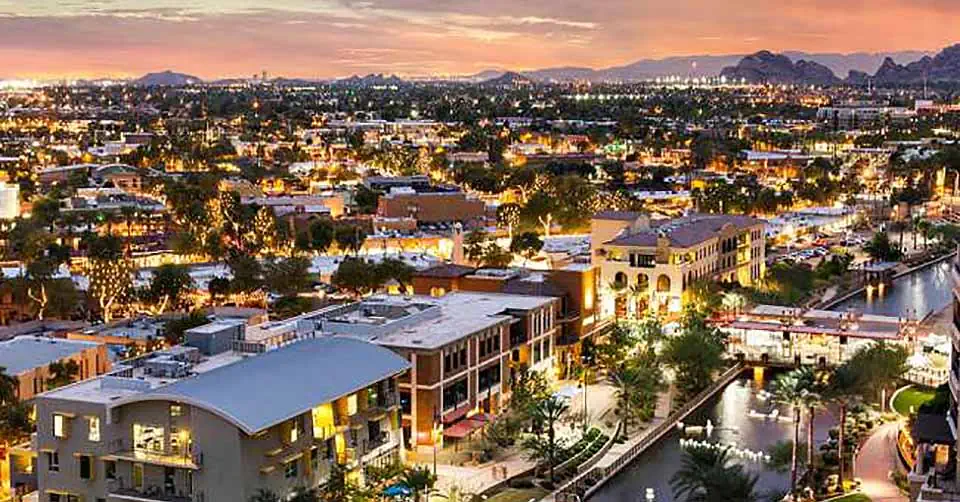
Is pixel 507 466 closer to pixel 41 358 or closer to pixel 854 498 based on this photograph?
pixel 854 498

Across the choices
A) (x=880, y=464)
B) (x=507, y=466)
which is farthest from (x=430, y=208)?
(x=880, y=464)

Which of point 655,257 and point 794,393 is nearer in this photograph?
point 794,393

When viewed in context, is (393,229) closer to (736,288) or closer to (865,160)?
(736,288)

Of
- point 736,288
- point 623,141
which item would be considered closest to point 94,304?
point 736,288

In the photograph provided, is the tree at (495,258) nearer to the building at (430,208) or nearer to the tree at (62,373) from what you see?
the building at (430,208)

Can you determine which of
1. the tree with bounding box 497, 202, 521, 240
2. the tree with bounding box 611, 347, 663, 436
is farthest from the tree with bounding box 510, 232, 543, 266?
the tree with bounding box 611, 347, 663, 436

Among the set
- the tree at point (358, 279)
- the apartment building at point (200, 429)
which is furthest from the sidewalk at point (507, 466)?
the tree at point (358, 279)
